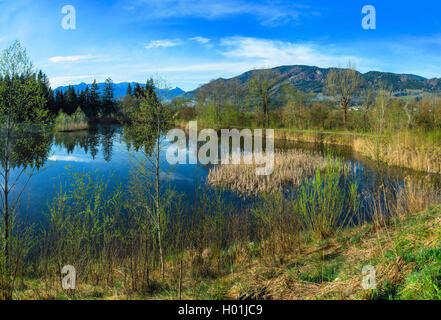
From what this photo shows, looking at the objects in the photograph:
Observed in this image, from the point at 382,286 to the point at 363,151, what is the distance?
19.7m

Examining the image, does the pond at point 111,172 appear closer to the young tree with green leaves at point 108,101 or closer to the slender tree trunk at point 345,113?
the slender tree trunk at point 345,113

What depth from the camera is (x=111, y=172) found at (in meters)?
13.1

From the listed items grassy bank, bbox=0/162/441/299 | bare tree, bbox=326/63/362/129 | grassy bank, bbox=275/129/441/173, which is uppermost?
bare tree, bbox=326/63/362/129

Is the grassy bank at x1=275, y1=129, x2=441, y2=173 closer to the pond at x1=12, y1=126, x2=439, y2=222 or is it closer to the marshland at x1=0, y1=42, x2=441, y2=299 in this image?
the pond at x1=12, y1=126, x2=439, y2=222

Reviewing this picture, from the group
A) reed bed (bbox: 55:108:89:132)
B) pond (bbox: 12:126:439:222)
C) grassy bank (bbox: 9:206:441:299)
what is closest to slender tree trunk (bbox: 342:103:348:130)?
pond (bbox: 12:126:439:222)

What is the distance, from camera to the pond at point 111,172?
8145 millimetres

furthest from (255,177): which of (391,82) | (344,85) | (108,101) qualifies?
(108,101)

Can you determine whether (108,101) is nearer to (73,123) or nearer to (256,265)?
(73,123)

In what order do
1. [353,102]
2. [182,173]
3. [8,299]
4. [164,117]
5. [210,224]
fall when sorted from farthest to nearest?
[353,102]
[182,173]
[210,224]
[164,117]
[8,299]

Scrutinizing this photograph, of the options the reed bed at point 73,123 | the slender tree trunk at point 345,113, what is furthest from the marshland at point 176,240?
the reed bed at point 73,123

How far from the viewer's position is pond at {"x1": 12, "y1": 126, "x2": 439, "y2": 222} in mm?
8145

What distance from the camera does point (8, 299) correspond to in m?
3.39

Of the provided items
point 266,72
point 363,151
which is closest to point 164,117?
point 363,151
